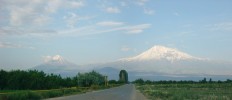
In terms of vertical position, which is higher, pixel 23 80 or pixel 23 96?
pixel 23 80

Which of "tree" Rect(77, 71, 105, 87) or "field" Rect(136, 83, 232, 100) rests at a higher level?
"tree" Rect(77, 71, 105, 87)

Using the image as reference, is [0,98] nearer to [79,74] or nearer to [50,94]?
[50,94]

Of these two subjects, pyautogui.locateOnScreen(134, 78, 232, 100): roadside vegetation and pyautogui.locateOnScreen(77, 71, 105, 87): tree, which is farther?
pyautogui.locateOnScreen(77, 71, 105, 87): tree

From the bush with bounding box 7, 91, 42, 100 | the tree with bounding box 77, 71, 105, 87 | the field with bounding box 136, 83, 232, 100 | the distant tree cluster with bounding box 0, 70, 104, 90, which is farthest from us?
the tree with bounding box 77, 71, 105, 87

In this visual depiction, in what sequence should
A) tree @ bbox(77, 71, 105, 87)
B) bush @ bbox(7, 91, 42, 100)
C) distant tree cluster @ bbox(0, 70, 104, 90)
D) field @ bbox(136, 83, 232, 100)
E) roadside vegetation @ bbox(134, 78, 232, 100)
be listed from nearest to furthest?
bush @ bbox(7, 91, 42, 100), field @ bbox(136, 83, 232, 100), roadside vegetation @ bbox(134, 78, 232, 100), distant tree cluster @ bbox(0, 70, 104, 90), tree @ bbox(77, 71, 105, 87)

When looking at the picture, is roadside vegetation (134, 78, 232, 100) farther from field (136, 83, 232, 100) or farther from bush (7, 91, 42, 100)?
bush (7, 91, 42, 100)

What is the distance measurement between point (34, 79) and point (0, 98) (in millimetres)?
38383

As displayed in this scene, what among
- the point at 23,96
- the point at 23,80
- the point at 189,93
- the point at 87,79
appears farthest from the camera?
the point at 87,79

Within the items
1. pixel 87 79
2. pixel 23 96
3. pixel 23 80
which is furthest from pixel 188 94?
pixel 87 79

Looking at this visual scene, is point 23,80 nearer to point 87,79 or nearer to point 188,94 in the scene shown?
point 188,94

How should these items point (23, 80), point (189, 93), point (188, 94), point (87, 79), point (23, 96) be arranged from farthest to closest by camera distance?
point (87, 79) < point (23, 80) < point (189, 93) < point (188, 94) < point (23, 96)

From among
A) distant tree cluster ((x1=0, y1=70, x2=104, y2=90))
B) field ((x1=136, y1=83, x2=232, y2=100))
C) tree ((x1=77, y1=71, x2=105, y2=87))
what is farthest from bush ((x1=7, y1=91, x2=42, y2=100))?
tree ((x1=77, y1=71, x2=105, y2=87))

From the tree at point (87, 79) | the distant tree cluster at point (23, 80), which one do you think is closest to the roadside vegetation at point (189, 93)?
the distant tree cluster at point (23, 80)

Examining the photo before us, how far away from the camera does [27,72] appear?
7606cm
